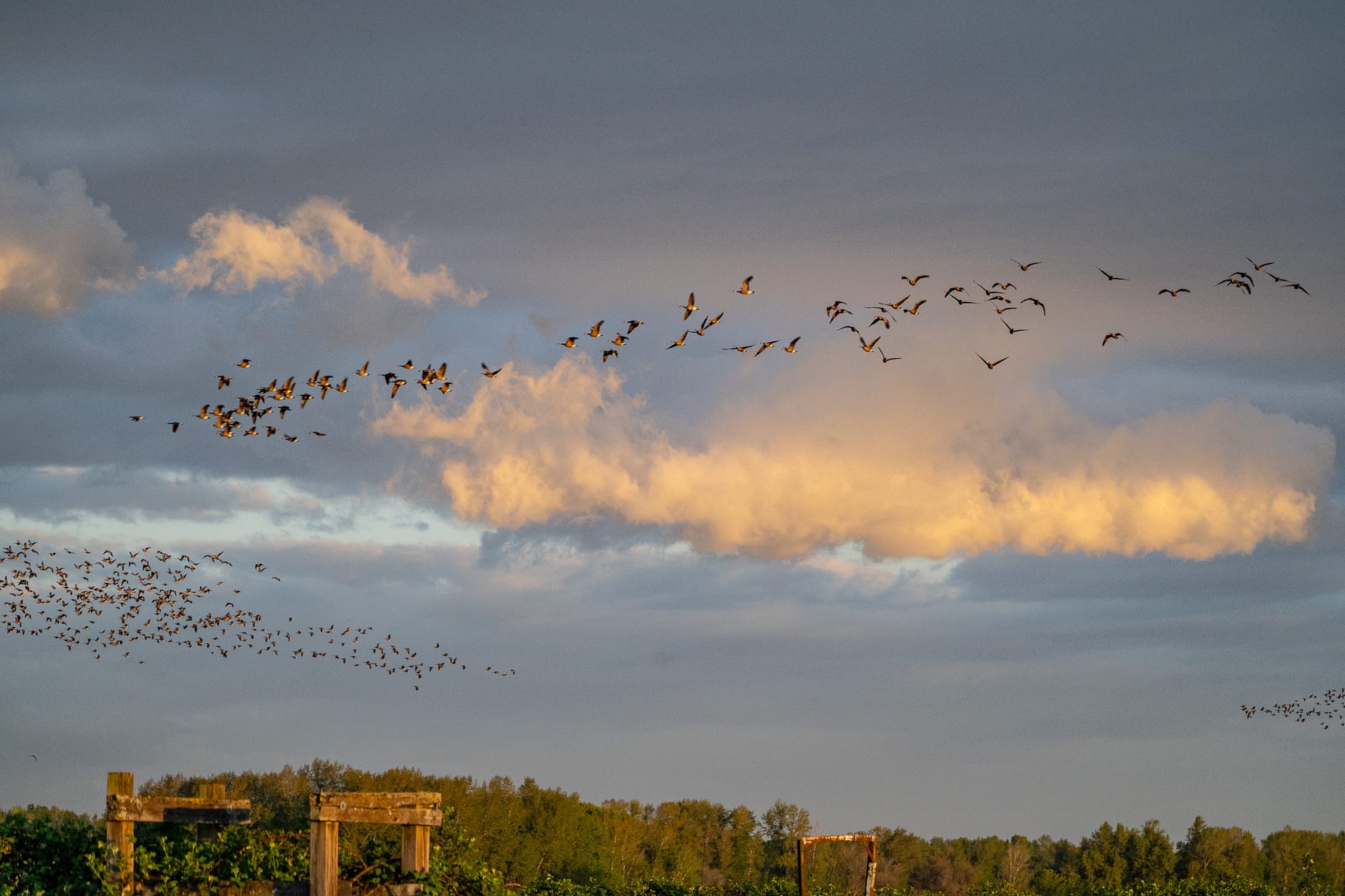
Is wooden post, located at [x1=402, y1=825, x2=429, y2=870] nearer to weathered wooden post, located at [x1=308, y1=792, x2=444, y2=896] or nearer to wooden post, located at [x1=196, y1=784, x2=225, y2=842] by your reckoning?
weathered wooden post, located at [x1=308, y1=792, x2=444, y2=896]

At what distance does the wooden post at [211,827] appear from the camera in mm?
20172

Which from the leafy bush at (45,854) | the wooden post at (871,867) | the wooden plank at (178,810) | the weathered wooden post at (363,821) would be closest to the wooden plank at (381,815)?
the weathered wooden post at (363,821)

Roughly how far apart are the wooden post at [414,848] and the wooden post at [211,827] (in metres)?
3.18

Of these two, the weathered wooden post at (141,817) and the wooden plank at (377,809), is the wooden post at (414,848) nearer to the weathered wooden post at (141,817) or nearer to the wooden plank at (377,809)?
the wooden plank at (377,809)

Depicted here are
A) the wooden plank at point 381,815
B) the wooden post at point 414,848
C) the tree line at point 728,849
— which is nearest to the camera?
the wooden plank at point 381,815

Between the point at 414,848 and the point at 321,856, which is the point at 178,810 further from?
the point at 414,848

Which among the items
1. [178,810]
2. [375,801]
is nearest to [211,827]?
[178,810]

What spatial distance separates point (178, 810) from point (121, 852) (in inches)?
38.6

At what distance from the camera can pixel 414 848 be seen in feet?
61.7

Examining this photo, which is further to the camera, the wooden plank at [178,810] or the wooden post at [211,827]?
the wooden post at [211,827]

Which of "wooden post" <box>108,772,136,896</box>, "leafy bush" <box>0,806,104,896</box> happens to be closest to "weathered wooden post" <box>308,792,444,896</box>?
"wooden post" <box>108,772,136,896</box>

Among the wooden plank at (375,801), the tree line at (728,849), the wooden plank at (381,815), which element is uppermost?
the wooden plank at (375,801)

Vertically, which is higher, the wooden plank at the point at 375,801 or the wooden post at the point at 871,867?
the wooden plank at the point at 375,801

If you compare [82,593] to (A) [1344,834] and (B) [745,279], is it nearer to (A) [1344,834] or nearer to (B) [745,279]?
(B) [745,279]
